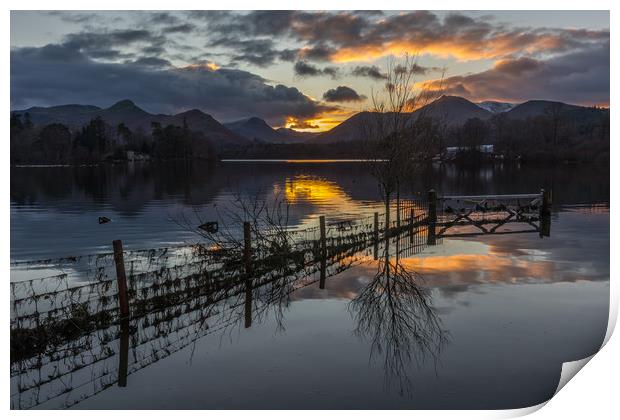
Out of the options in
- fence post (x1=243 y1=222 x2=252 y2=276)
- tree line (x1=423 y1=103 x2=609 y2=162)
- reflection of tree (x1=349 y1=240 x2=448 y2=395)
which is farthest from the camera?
tree line (x1=423 y1=103 x2=609 y2=162)

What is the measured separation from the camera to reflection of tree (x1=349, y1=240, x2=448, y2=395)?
10133 millimetres

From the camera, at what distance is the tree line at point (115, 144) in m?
121

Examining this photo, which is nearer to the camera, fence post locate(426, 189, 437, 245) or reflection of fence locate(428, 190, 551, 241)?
reflection of fence locate(428, 190, 551, 241)

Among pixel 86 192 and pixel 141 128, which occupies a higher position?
pixel 141 128

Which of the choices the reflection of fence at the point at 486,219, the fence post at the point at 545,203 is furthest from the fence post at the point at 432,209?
the fence post at the point at 545,203

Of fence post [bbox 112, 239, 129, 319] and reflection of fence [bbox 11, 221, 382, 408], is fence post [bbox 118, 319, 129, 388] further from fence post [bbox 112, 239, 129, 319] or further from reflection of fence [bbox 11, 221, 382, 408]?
fence post [bbox 112, 239, 129, 319]

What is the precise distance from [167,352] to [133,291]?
3.58 meters

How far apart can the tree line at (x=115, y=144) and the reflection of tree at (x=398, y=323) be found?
110 meters

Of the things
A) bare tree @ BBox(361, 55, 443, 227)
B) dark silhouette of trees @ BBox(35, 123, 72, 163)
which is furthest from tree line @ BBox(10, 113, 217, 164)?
bare tree @ BBox(361, 55, 443, 227)

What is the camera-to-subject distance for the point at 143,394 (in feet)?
29.6

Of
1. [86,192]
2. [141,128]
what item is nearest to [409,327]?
[86,192]

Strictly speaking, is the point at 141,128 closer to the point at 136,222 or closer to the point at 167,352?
the point at 136,222

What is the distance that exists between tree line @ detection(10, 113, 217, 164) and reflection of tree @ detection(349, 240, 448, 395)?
110m

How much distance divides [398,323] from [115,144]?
173809 millimetres
